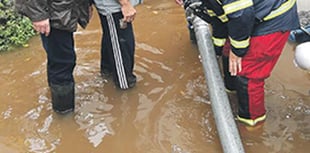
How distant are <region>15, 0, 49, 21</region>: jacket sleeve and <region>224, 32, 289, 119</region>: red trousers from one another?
1.39 meters

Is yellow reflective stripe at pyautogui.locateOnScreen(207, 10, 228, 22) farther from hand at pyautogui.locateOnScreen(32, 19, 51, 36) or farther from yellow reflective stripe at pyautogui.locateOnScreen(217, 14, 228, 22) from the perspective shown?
hand at pyautogui.locateOnScreen(32, 19, 51, 36)

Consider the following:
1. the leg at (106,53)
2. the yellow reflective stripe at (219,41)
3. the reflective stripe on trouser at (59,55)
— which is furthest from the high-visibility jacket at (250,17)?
the reflective stripe on trouser at (59,55)

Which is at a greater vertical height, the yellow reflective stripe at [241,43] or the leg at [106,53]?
the yellow reflective stripe at [241,43]

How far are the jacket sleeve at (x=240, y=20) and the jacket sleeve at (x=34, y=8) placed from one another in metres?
1.21

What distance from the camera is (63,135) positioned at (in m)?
3.95

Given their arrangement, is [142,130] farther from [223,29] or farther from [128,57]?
[223,29]

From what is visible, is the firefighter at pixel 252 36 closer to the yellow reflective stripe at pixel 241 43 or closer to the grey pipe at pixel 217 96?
the yellow reflective stripe at pixel 241 43

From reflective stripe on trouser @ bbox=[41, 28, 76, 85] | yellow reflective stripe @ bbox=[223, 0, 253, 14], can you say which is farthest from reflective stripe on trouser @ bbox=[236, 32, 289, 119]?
reflective stripe on trouser @ bbox=[41, 28, 76, 85]

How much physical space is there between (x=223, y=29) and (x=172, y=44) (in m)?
1.32

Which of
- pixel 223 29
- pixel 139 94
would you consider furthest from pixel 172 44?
pixel 223 29

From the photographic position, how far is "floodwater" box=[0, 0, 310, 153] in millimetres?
3807

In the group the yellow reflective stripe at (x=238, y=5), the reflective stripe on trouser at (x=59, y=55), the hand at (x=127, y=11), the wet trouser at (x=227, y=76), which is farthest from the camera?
the wet trouser at (x=227, y=76)

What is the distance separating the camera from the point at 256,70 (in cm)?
363

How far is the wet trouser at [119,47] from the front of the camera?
4.05 metres
